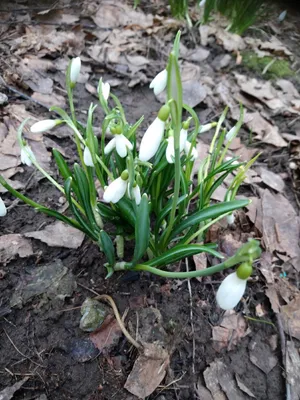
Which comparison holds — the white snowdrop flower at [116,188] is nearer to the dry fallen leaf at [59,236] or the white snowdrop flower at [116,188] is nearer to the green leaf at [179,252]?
the green leaf at [179,252]

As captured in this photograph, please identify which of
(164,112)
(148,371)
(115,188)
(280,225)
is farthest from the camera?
(280,225)

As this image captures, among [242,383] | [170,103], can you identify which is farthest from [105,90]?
[242,383]

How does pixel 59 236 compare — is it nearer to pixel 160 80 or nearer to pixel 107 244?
pixel 107 244

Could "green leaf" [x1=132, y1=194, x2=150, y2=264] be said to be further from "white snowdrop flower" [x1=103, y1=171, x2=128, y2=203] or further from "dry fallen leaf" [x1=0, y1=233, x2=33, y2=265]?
"dry fallen leaf" [x1=0, y1=233, x2=33, y2=265]

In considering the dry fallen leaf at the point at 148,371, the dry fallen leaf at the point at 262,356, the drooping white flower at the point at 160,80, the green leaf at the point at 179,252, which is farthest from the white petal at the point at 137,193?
the dry fallen leaf at the point at 262,356

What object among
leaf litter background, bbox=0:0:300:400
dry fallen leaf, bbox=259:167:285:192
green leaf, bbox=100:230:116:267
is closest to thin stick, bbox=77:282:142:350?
leaf litter background, bbox=0:0:300:400

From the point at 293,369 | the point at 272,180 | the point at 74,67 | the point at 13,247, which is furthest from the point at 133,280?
the point at 272,180

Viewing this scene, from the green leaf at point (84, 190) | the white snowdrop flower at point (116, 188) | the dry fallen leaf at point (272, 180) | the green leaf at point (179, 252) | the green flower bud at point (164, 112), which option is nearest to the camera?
the green flower bud at point (164, 112)
